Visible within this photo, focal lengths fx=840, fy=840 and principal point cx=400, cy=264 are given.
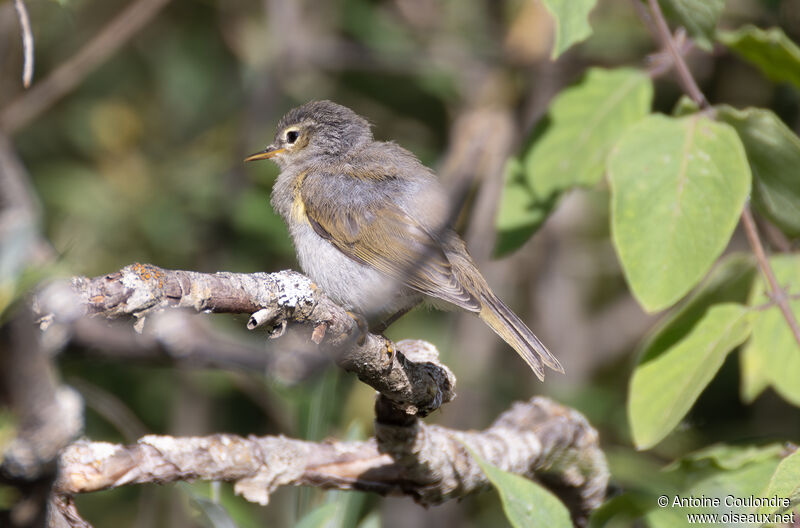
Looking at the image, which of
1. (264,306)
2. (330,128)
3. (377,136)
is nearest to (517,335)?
(264,306)

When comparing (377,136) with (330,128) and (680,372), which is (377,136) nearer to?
(330,128)

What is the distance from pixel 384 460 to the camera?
7.86 feet

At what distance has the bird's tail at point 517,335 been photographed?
2.96 m

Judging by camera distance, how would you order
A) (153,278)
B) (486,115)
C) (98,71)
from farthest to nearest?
(98,71) → (486,115) → (153,278)

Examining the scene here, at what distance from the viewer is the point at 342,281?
3285 mm

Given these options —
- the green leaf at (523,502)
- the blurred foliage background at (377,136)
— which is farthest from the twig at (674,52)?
the blurred foliage background at (377,136)

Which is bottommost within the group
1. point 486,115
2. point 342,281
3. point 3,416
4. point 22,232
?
point 486,115

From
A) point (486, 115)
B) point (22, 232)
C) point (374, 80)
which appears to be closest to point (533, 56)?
point (486, 115)

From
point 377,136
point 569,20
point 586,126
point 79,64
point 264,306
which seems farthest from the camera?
point 377,136

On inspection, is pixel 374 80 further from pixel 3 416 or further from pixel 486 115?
pixel 3 416

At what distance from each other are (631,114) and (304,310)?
147cm

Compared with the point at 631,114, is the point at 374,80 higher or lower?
lower

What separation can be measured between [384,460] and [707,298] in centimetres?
123

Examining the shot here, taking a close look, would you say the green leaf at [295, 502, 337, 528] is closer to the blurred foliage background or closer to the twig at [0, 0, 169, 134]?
the blurred foliage background
